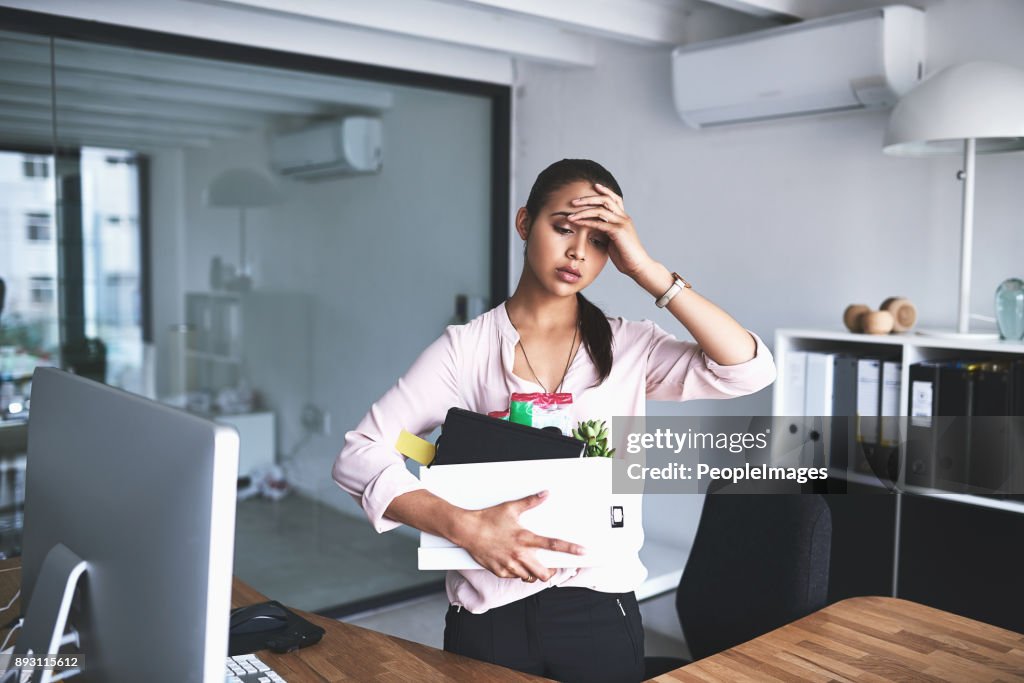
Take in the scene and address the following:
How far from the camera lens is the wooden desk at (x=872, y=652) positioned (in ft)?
4.91

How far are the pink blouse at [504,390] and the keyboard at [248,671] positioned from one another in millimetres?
296

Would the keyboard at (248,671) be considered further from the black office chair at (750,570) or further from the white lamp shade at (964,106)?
the white lamp shade at (964,106)

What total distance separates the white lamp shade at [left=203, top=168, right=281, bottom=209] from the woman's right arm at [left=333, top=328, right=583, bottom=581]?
6.76 ft

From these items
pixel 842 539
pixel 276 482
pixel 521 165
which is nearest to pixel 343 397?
pixel 276 482

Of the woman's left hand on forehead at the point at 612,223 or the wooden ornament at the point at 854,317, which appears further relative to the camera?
the wooden ornament at the point at 854,317

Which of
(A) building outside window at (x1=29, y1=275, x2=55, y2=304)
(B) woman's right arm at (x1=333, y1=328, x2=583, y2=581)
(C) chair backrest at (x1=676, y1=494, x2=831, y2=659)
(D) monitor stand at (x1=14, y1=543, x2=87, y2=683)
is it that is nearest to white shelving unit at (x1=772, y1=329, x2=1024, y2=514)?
(C) chair backrest at (x1=676, y1=494, x2=831, y2=659)

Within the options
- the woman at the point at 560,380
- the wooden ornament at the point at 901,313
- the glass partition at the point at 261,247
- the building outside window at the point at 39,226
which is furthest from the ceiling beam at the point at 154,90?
the wooden ornament at the point at 901,313

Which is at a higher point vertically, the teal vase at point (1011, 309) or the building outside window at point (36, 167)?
the building outside window at point (36, 167)

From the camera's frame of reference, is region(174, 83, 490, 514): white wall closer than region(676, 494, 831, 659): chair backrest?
No

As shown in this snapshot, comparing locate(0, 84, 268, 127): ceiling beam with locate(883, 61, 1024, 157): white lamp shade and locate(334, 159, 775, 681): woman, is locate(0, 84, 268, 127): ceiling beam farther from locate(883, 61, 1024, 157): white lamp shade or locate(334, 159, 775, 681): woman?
locate(883, 61, 1024, 157): white lamp shade

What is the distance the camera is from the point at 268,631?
1556 mm

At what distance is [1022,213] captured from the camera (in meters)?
2.61

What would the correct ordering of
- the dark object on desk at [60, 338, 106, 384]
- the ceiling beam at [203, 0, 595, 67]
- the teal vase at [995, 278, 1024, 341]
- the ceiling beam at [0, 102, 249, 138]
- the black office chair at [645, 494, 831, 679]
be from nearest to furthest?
the black office chair at [645, 494, 831, 679] → the teal vase at [995, 278, 1024, 341] → the ceiling beam at [0, 102, 249, 138] → the dark object on desk at [60, 338, 106, 384] → the ceiling beam at [203, 0, 595, 67]

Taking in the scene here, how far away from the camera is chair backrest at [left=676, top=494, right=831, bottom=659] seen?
1.98 m
